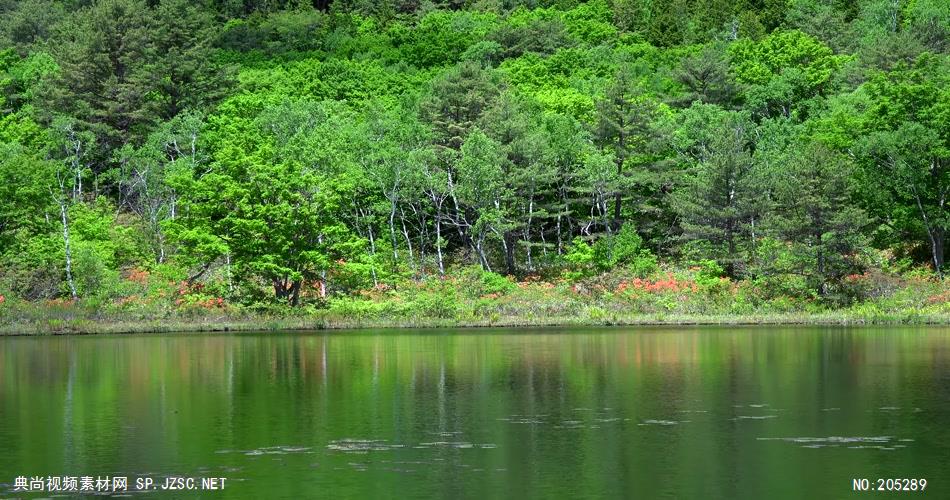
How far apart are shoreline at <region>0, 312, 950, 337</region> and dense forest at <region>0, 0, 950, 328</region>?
1158 millimetres

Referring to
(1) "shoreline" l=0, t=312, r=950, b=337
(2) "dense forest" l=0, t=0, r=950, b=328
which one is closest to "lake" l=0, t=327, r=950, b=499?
(1) "shoreline" l=0, t=312, r=950, b=337

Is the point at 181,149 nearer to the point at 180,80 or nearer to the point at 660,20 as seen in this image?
the point at 180,80

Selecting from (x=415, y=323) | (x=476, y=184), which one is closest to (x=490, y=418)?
(x=415, y=323)

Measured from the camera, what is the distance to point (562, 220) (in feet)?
255

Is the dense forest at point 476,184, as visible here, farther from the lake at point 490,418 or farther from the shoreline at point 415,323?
the lake at point 490,418

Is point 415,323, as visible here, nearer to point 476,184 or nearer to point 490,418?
point 476,184

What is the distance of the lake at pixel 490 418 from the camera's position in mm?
20656

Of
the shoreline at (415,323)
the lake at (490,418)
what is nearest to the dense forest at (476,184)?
the shoreline at (415,323)

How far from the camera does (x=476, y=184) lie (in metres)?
67.3

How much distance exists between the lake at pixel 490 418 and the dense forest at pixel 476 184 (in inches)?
564

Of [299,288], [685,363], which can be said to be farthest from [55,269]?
[685,363]

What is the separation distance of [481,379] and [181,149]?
52939mm

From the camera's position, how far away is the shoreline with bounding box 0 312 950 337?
56.6 meters

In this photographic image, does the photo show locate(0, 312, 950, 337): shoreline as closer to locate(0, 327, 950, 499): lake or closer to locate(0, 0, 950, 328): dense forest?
locate(0, 0, 950, 328): dense forest
